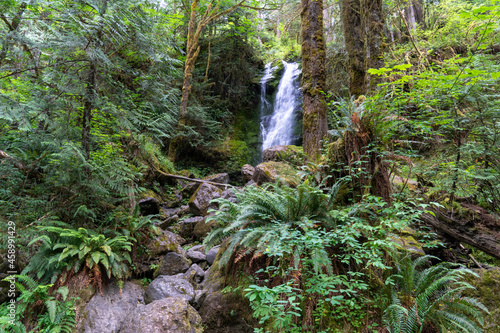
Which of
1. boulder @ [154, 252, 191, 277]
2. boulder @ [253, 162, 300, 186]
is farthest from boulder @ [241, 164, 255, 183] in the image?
boulder @ [154, 252, 191, 277]

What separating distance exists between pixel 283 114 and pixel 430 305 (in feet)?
39.8

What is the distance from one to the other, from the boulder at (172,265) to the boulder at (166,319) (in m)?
1.26

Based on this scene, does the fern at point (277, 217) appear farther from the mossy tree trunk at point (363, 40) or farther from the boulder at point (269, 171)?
the boulder at point (269, 171)

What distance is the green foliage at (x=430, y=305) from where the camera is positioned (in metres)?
2.17

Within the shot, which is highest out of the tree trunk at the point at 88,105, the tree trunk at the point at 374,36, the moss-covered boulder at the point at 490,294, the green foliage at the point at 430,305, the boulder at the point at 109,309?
the tree trunk at the point at 374,36

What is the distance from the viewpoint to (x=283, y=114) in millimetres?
13586

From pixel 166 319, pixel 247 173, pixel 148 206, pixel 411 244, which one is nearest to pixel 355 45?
pixel 411 244

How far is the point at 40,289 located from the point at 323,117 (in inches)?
224

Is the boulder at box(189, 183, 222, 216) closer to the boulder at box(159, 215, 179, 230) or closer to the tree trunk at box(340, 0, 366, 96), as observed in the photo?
the boulder at box(159, 215, 179, 230)

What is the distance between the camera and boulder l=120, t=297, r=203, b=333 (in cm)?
325

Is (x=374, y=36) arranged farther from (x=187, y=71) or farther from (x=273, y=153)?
(x=187, y=71)

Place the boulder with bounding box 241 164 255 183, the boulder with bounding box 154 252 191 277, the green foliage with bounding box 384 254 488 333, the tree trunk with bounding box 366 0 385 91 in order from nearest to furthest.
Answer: the green foliage with bounding box 384 254 488 333 → the boulder with bounding box 154 252 191 277 → the tree trunk with bounding box 366 0 385 91 → the boulder with bounding box 241 164 255 183

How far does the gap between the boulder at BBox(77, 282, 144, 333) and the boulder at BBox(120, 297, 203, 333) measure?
29 cm

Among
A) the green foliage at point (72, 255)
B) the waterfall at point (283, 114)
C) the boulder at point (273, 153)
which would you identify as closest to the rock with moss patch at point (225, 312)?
the green foliage at point (72, 255)
